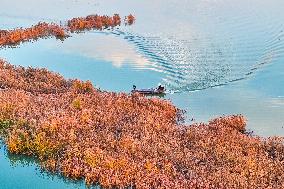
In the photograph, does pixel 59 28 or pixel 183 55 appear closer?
pixel 183 55

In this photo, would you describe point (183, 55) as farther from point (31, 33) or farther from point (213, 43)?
point (31, 33)

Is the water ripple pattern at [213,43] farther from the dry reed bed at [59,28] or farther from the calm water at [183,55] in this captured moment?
the dry reed bed at [59,28]

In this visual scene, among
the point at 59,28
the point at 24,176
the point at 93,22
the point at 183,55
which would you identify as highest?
the point at 93,22

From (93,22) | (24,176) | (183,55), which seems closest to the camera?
(24,176)

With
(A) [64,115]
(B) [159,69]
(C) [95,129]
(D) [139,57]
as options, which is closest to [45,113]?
(A) [64,115]

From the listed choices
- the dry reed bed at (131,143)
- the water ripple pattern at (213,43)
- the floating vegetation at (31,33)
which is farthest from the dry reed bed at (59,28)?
the dry reed bed at (131,143)

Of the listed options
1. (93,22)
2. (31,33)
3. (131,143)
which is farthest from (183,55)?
(131,143)

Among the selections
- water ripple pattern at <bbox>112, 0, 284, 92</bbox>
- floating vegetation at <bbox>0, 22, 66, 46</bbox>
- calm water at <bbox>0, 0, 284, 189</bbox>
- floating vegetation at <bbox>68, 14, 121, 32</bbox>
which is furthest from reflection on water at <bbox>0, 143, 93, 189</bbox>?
floating vegetation at <bbox>68, 14, 121, 32</bbox>
